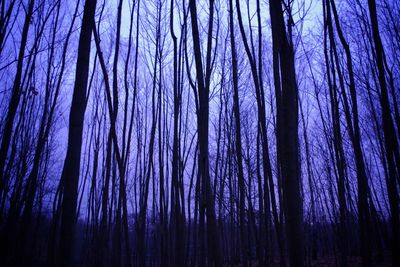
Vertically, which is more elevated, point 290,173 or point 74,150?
point 74,150

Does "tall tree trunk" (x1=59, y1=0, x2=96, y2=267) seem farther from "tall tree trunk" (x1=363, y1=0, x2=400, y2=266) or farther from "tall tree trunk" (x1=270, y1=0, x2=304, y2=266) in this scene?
"tall tree trunk" (x1=363, y1=0, x2=400, y2=266)

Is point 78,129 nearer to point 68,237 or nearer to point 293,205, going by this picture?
point 68,237

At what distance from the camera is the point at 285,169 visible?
1.52 metres

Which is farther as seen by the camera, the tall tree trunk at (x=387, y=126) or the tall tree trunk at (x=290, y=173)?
the tall tree trunk at (x=387, y=126)

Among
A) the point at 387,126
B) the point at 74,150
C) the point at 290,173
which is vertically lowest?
the point at 290,173

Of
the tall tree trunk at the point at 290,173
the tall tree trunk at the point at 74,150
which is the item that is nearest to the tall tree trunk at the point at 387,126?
the tall tree trunk at the point at 290,173

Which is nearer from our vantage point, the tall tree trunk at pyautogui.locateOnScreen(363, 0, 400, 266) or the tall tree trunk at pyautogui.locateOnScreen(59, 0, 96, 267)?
the tall tree trunk at pyautogui.locateOnScreen(59, 0, 96, 267)

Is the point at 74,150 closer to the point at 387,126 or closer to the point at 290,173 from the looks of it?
the point at 290,173

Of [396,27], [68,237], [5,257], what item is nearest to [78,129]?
[68,237]

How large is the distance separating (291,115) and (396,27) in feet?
21.0

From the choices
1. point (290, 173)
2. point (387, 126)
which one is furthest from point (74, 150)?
point (387, 126)

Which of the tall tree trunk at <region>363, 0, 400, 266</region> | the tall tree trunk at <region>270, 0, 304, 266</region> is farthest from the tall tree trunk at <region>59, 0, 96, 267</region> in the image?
the tall tree trunk at <region>363, 0, 400, 266</region>

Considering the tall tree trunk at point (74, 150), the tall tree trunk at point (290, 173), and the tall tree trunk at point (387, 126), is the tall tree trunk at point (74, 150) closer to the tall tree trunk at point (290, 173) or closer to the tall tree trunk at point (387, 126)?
the tall tree trunk at point (290, 173)

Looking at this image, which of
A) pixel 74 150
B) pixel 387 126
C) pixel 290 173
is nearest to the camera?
pixel 290 173
